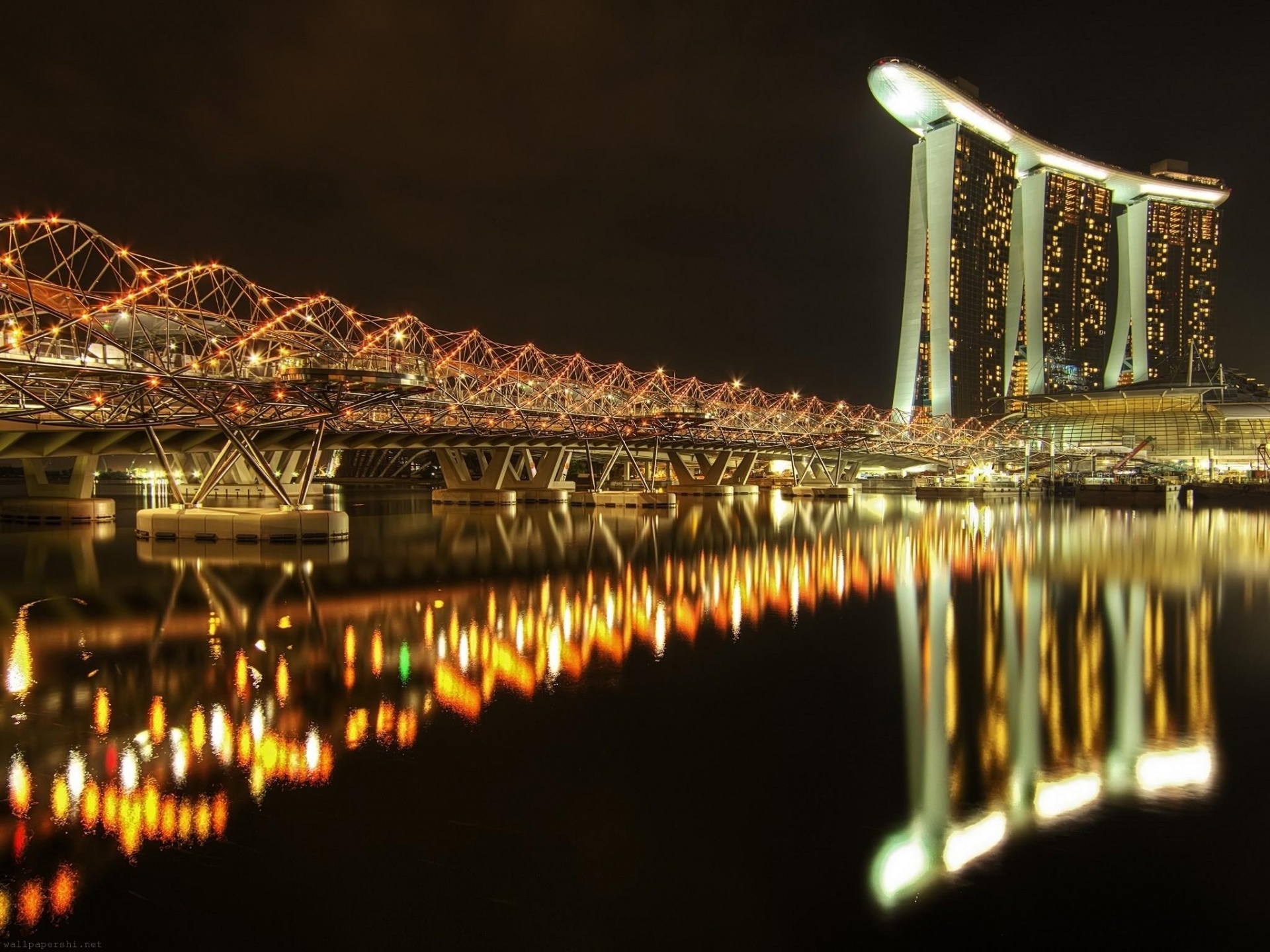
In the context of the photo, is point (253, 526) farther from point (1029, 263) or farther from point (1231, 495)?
point (1029, 263)

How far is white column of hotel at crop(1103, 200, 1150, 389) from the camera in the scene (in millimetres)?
165750

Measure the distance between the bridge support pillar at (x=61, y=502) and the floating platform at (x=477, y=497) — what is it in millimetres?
19603

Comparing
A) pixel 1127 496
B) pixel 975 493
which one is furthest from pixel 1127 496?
pixel 975 493

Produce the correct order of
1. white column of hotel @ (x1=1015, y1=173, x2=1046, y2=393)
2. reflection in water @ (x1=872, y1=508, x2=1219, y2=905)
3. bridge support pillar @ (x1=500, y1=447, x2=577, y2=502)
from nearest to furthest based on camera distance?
reflection in water @ (x1=872, y1=508, x2=1219, y2=905) < bridge support pillar @ (x1=500, y1=447, x2=577, y2=502) < white column of hotel @ (x1=1015, y1=173, x2=1046, y2=393)

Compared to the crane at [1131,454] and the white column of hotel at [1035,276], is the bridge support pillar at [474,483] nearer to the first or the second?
the crane at [1131,454]

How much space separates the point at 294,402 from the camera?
31.5 meters

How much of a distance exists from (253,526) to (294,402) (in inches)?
210

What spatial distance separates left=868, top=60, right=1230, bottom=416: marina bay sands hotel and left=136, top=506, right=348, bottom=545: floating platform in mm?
109648

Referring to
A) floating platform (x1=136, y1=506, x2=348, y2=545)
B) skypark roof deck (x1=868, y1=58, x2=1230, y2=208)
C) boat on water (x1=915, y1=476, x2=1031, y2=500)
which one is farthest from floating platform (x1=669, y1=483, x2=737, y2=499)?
skypark roof deck (x1=868, y1=58, x2=1230, y2=208)

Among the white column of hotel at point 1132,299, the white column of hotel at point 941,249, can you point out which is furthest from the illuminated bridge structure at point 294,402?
the white column of hotel at point 1132,299

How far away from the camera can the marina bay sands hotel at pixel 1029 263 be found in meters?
129

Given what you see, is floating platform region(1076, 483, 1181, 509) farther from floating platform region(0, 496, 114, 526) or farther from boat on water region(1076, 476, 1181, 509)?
floating platform region(0, 496, 114, 526)

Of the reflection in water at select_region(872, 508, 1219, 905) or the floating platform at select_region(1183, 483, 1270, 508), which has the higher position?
the reflection in water at select_region(872, 508, 1219, 905)

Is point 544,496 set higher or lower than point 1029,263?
lower
